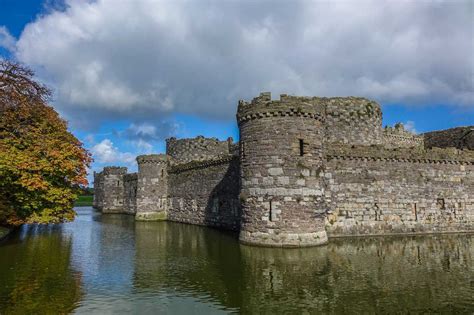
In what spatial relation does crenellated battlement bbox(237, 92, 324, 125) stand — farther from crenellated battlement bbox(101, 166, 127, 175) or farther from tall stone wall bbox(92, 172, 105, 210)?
tall stone wall bbox(92, 172, 105, 210)

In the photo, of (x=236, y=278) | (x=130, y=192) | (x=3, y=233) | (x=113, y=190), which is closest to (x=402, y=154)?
(x=236, y=278)

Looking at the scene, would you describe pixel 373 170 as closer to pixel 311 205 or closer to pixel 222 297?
pixel 311 205

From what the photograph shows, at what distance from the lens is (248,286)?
475 inches

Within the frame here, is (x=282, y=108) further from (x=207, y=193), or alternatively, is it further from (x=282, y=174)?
(x=207, y=193)

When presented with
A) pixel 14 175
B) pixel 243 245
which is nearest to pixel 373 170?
pixel 243 245

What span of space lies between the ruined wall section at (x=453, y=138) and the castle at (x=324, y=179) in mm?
98

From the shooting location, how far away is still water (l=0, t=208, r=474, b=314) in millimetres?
10109

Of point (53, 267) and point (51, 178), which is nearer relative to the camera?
point (53, 267)

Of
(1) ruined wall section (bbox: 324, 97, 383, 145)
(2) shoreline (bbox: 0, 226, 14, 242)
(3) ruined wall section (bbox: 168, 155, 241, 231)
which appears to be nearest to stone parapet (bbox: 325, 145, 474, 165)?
(1) ruined wall section (bbox: 324, 97, 383, 145)

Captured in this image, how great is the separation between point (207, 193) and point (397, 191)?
15919 millimetres

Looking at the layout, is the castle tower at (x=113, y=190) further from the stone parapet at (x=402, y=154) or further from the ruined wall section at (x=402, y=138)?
the stone parapet at (x=402, y=154)

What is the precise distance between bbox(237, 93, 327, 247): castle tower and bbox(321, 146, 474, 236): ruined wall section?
12.4 feet

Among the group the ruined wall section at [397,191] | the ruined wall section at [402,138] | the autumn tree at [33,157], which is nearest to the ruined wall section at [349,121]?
the ruined wall section at [397,191]

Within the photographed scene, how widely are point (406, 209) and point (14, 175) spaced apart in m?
24.0
